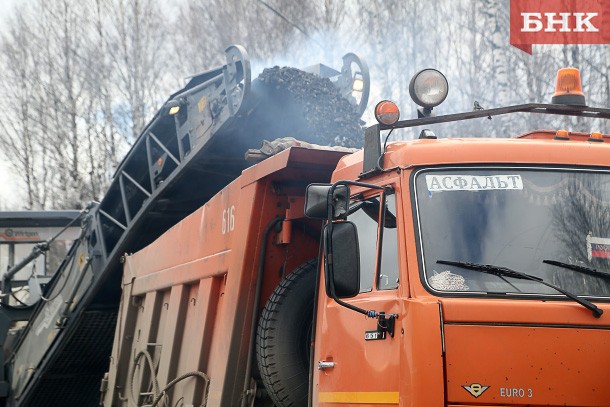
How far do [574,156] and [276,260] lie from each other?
6.15ft

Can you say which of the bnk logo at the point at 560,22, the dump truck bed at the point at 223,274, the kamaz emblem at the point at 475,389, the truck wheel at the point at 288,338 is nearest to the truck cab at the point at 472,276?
the kamaz emblem at the point at 475,389

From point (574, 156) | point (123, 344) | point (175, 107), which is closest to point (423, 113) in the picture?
point (574, 156)

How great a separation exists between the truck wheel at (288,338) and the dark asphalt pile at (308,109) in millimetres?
2160

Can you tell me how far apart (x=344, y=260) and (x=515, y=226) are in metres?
0.72

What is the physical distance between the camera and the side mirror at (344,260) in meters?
3.80

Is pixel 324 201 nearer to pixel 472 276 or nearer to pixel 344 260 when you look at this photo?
pixel 344 260

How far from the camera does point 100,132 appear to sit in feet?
80.5

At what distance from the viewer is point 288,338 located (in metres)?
4.92

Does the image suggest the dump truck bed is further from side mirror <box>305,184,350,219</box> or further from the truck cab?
the truck cab

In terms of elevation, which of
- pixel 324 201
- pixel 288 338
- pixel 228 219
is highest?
pixel 228 219

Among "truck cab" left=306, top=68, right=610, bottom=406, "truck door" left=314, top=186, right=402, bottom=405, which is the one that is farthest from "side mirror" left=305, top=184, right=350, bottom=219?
"truck door" left=314, top=186, right=402, bottom=405

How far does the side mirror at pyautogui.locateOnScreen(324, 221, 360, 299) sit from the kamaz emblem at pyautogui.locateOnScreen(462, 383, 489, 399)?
2.06 ft

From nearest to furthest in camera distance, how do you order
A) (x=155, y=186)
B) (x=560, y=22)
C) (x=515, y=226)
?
1. (x=515, y=226)
2. (x=155, y=186)
3. (x=560, y=22)

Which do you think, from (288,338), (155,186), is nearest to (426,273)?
(288,338)
